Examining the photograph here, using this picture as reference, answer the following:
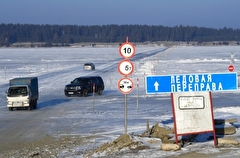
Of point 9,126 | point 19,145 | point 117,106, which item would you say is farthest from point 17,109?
point 19,145

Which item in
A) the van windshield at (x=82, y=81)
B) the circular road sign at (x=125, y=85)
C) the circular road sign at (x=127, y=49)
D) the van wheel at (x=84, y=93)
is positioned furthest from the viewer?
the van windshield at (x=82, y=81)

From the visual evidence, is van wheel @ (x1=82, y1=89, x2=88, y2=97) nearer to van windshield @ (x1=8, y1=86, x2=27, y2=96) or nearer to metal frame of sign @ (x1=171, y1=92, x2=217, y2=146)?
van windshield @ (x1=8, y1=86, x2=27, y2=96)

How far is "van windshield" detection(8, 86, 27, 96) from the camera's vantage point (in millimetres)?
→ 28922

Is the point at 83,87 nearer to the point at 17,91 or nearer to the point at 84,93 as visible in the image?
the point at 84,93

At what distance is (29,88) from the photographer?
1154 inches

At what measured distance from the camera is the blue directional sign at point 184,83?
45.0 ft

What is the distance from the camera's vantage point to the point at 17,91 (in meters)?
29.3

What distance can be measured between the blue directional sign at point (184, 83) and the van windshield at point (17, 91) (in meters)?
16.3

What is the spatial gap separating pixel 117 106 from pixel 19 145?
1279 centimetres

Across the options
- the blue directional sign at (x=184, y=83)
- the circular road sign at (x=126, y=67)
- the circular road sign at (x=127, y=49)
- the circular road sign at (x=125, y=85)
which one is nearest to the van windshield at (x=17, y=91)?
the circular road sign at (x=125, y=85)

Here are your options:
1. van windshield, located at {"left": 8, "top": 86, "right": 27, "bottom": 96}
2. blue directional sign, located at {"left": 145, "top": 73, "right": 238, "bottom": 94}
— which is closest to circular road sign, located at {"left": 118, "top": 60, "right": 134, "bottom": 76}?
blue directional sign, located at {"left": 145, "top": 73, "right": 238, "bottom": 94}

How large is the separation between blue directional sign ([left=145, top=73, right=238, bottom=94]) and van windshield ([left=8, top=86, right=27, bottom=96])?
1626cm

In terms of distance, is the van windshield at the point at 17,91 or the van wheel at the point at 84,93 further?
the van wheel at the point at 84,93

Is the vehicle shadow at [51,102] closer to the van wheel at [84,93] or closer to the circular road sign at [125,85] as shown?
the van wheel at [84,93]
